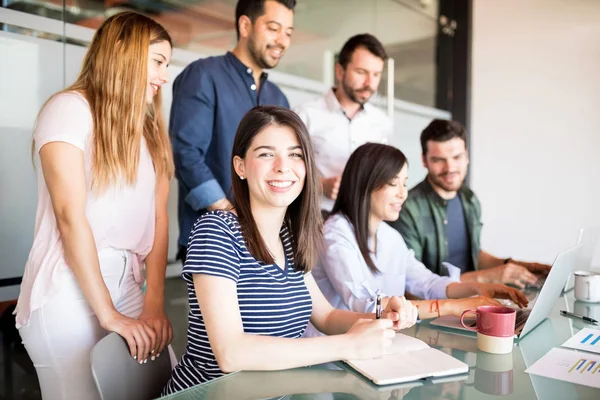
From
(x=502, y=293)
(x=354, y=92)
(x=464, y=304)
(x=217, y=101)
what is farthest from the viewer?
(x=354, y=92)

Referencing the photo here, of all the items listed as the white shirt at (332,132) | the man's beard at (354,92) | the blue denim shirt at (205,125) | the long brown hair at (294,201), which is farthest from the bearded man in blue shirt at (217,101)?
the long brown hair at (294,201)

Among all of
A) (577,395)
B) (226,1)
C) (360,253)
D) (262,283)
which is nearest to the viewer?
(577,395)

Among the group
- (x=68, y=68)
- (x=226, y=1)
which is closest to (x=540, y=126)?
(x=226, y=1)

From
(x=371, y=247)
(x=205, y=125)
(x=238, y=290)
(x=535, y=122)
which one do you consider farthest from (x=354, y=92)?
(x=535, y=122)

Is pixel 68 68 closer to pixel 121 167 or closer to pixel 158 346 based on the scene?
pixel 121 167

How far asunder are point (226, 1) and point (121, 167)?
175 cm

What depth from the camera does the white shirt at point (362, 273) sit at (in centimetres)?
177

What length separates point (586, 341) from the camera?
1.39 m

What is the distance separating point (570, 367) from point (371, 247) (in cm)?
88

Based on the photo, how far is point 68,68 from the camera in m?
2.30

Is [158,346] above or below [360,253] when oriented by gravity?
below

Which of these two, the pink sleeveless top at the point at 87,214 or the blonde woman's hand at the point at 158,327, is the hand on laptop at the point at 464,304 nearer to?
the blonde woman's hand at the point at 158,327

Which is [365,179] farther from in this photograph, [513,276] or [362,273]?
[513,276]

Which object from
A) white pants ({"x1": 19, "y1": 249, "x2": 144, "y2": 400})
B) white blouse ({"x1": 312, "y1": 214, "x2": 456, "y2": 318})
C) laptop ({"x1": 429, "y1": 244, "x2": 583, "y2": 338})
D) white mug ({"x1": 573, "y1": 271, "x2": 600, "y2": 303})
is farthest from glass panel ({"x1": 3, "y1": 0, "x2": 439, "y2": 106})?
white mug ({"x1": 573, "y1": 271, "x2": 600, "y2": 303})
